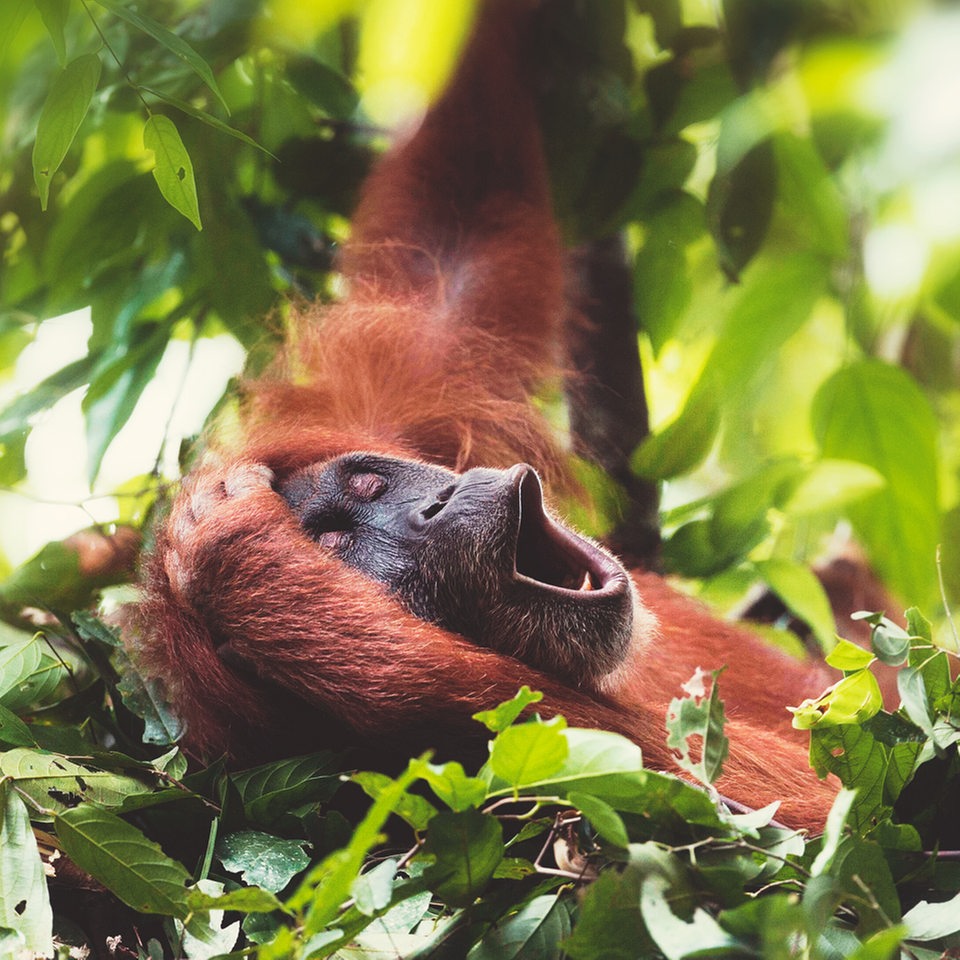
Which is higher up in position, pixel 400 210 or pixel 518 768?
pixel 400 210

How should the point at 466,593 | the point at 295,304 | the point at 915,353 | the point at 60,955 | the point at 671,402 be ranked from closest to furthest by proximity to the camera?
the point at 60,955, the point at 466,593, the point at 295,304, the point at 915,353, the point at 671,402

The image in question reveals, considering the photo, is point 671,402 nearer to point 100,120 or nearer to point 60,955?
point 100,120

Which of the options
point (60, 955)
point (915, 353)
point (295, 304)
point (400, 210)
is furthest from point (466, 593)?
point (915, 353)

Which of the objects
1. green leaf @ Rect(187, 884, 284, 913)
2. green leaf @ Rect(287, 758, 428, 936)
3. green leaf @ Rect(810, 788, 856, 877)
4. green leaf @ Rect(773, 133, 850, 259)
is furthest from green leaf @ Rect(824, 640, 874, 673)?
green leaf @ Rect(773, 133, 850, 259)

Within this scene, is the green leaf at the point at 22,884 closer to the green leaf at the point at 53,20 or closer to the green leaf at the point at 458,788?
the green leaf at the point at 458,788

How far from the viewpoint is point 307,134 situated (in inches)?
109

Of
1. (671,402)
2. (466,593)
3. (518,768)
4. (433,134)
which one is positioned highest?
(433,134)

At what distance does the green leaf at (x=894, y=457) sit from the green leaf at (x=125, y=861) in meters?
1.87

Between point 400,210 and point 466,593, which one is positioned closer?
point 466,593

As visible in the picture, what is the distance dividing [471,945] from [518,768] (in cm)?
25

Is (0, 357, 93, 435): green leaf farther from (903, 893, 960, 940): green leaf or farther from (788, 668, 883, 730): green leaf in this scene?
(903, 893, 960, 940): green leaf

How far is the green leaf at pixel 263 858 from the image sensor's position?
4.31 feet

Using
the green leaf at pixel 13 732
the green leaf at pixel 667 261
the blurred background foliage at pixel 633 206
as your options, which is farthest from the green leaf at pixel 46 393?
the green leaf at pixel 667 261

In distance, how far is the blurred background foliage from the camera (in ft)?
7.38
